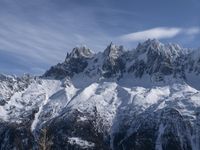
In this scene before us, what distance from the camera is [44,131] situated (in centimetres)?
4047

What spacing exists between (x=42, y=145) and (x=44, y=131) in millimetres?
1201

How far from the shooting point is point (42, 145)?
40.7 meters
